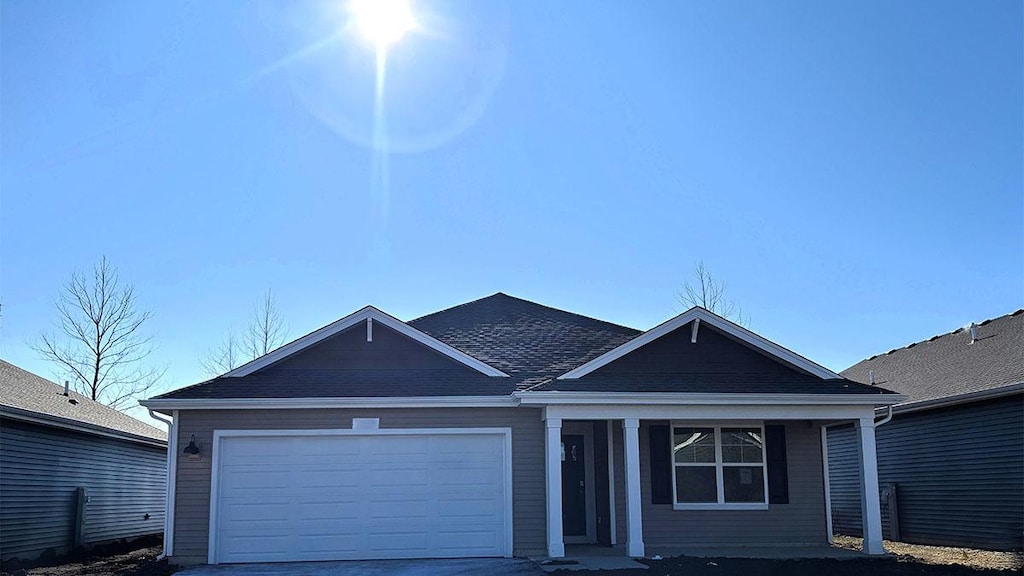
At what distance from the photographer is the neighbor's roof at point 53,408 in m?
14.1

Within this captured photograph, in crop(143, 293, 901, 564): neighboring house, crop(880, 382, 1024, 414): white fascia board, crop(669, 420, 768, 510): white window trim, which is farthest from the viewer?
crop(669, 420, 768, 510): white window trim

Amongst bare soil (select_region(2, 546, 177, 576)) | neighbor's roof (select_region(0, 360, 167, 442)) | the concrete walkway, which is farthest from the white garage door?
neighbor's roof (select_region(0, 360, 167, 442))

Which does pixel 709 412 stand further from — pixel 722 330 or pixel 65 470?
pixel 65 470

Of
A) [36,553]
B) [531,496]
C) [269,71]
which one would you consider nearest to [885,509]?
[531,496]

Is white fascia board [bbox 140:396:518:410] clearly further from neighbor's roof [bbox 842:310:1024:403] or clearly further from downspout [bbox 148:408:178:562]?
neighbor's roof [bbox 842:310:1024:403]

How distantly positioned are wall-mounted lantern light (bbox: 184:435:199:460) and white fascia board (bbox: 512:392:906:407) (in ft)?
15.4

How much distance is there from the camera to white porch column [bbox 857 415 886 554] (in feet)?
44.4

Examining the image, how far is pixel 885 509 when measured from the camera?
1762cm

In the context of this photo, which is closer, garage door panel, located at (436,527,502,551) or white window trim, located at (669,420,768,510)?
garage door panel, located at (436,527,502,551)

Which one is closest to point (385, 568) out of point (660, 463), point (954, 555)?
point (660, 463)

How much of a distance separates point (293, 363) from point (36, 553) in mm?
5100

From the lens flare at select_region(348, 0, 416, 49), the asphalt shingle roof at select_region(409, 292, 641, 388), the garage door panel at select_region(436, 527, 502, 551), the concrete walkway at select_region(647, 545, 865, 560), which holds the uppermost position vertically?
the lens flare at select_region(348, 0, 416, 49)

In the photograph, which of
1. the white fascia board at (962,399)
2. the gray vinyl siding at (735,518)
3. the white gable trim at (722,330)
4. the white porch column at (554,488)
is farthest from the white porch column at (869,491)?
the white porch column at (554,488)

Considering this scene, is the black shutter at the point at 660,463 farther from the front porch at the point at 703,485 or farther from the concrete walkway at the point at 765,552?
the concrete walkway at the point at 765,552
